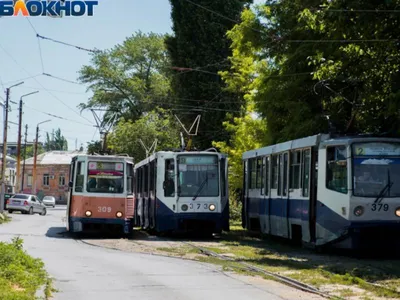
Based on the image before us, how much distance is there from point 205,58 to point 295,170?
2718 centimetres

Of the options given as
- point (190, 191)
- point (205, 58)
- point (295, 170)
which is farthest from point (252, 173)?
point (205, 58)

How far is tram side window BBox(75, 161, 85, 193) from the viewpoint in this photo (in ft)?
85.1

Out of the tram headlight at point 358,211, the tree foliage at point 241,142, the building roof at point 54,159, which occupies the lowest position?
the tram headlight at point 358,211

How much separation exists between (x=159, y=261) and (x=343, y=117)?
12258 millimetres

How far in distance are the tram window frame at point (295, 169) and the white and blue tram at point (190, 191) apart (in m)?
4.43

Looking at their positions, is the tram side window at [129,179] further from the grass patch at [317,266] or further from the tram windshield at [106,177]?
the grass patch at [317,266]

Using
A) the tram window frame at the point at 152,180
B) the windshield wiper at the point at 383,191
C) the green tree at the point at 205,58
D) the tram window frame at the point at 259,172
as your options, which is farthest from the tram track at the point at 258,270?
the green tree at the point at 205,58

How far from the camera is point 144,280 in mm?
13688

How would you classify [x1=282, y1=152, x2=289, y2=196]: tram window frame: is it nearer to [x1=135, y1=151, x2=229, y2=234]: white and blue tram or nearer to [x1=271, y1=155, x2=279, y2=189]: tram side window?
[x1=271, y1=155, x2=279, y2=189]: tram side window

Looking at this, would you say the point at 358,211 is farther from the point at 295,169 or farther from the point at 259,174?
the point at 259,174

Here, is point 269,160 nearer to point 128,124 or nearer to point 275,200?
point 275,200

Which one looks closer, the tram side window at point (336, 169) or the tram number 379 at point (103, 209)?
the tram side window at point (336, 169)

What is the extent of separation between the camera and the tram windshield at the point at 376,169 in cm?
1819

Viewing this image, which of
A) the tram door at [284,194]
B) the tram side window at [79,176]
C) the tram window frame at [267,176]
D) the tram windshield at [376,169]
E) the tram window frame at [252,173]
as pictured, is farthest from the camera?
the tram window frame at [252,173]
